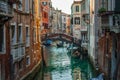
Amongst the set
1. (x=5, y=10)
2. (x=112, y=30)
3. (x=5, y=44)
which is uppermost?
(x=5, y=10)

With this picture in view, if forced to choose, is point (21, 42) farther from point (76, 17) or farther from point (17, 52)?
point (76, 17)

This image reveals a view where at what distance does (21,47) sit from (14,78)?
2862 millimetres

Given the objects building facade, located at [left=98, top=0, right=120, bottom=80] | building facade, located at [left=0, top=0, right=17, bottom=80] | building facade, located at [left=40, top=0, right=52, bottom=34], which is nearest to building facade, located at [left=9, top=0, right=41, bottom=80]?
building facade, located at [left=0, top=0, right=17, bottom=80]

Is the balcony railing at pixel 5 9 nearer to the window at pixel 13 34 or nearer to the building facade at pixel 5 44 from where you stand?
the building facade at pixel 5 44

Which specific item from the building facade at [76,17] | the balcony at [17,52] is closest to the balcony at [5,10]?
the balcony at [17,52]

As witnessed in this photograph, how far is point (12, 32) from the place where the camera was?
19.6m

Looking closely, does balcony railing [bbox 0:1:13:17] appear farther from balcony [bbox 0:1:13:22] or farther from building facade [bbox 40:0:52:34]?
building facade [bbox 40:0:52:34]

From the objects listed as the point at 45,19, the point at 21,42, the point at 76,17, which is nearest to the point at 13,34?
the point at 21,42

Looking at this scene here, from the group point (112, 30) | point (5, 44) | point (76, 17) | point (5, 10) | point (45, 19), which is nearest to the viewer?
point (5, 10)

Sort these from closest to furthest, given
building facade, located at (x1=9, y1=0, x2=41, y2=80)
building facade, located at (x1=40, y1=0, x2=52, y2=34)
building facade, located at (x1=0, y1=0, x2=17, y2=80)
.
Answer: building facade, located at (x1=0, y1=0, x2=17, y2=80)
building facade, located at (x1=9, y1=0, x2=41, y2=80)
building facade, located at (x1=40, y1=0, x2=52, y2=34)

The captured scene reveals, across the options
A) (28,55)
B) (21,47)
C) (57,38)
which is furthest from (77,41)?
(21,47)

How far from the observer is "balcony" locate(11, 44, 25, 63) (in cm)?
1863

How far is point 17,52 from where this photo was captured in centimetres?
1969

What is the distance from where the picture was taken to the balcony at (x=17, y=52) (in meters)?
18.6
